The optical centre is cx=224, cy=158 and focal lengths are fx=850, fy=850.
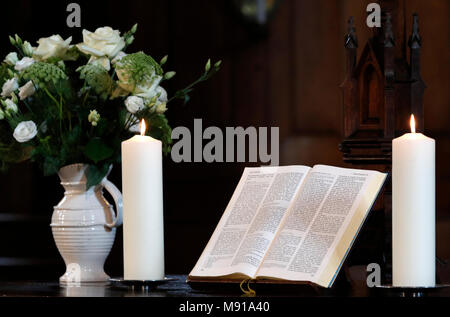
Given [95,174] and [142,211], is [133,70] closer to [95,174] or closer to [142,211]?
[95,174]

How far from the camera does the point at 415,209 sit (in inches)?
38.1

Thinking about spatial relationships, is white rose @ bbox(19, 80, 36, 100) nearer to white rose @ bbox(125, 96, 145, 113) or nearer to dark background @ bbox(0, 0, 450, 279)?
white rose @ bbox(125, 96, 145, 113)

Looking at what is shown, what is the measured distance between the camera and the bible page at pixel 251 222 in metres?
1.07

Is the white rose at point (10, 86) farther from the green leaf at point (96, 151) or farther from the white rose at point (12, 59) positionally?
the green leaf at point (96, 151)

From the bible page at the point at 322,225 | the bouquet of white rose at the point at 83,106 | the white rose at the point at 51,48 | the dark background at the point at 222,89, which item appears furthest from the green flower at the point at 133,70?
the dark background at the point at 222,89

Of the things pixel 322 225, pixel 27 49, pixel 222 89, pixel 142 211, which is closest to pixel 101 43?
pixel 27 49

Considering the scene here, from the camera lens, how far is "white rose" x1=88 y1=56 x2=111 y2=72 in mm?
1359

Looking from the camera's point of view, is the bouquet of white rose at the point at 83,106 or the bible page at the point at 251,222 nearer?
the bible page at the point at 251,222

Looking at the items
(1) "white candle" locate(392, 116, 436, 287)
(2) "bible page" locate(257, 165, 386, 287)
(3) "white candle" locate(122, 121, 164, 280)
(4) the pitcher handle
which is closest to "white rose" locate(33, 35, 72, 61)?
(4) the pitcher handle

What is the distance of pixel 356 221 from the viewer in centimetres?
103

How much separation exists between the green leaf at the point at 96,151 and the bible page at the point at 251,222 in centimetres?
24

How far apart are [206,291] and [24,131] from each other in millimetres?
419

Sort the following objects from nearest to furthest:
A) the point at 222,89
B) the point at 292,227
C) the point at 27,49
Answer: the point at 292,227 → the point at 27,49 → the point at 222,89
